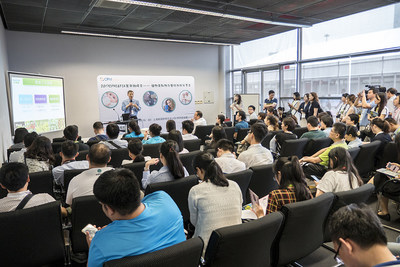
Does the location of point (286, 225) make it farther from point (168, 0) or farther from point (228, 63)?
point (228, 63)

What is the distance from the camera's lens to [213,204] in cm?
196

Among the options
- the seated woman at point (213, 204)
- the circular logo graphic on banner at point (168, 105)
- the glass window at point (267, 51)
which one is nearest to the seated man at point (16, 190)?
the seated woman at point (213, 204)

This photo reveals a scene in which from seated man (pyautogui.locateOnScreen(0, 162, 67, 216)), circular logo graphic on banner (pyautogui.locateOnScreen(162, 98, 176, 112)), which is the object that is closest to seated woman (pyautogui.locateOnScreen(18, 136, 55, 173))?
seated man (pyautogui.locateOnScreen(0, 162, 67, 216))

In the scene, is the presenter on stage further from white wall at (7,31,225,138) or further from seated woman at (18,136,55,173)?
seated woman at (18,136,55,173)

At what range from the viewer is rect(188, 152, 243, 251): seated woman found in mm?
1955

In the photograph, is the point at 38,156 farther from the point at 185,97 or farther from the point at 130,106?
the point at 185,97

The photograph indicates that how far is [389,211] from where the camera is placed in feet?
12.1

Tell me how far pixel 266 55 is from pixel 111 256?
10220 mm

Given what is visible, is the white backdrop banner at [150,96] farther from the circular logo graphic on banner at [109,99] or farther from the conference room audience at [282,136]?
the conference room audience at [282,136]

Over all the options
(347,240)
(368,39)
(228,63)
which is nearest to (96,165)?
(347,240)

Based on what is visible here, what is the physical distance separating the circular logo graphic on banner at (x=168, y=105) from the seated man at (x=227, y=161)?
6.88 metres

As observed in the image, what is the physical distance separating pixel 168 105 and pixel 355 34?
19.7 ft

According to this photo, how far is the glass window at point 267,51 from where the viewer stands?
→ 9.49 m

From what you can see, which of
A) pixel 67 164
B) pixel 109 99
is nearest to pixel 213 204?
pixel 67 164
